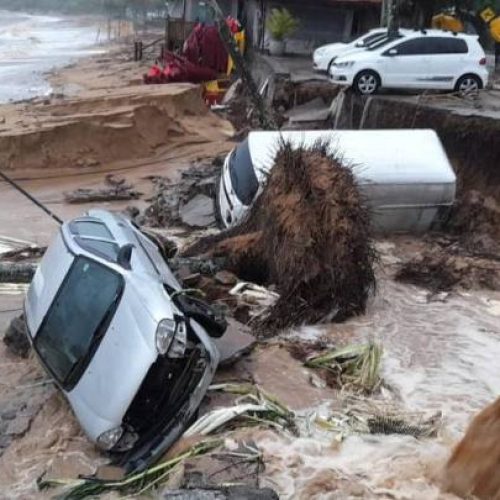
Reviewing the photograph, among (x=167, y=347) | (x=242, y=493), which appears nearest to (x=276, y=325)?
(x=167, y=347)

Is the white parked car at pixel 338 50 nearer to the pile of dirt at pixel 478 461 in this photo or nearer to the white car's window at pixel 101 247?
the white car's window at pixel 101 247

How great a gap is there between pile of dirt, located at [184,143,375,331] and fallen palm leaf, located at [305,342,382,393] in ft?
3.70

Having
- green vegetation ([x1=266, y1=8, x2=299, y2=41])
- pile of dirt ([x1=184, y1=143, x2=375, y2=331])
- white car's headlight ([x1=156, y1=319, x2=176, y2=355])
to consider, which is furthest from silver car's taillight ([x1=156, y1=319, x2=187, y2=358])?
green vegetation ([x1=266, y1=8, x2=299, y2=41])

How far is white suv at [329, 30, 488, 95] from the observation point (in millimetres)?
21516

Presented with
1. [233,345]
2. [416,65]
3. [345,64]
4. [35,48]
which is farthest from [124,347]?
[35,48]

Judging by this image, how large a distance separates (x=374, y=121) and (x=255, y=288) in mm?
11012

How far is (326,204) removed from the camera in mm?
10125

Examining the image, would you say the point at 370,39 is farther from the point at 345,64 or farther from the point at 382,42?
the point at 345,64

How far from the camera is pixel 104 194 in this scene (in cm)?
1883

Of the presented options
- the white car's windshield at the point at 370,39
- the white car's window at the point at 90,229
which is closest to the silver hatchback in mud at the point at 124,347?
the white car's window at the point at 90,229

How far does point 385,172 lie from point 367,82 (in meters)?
9.61

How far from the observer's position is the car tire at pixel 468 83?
2195 cm

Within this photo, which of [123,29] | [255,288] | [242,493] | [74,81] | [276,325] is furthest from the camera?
[123,29]

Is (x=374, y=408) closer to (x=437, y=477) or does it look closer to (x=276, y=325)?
(x=437, y=477)
